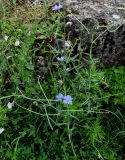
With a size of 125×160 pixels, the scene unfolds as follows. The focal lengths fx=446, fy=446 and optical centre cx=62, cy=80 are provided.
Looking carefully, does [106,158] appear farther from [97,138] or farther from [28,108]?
[28,108]

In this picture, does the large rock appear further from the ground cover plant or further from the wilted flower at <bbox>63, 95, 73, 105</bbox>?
the wilted flower at <bbox>63, 95, 73, 105</bbox>

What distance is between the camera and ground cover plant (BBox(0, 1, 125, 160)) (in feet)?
10.2

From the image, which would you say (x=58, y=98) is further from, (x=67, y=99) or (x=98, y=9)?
(x=98, y=9)

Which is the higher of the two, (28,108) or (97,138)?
(28,108)

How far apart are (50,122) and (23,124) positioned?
20 centimetres

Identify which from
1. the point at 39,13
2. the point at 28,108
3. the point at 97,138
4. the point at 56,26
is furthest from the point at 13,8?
the point at 97,138

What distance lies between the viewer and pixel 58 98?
300cm

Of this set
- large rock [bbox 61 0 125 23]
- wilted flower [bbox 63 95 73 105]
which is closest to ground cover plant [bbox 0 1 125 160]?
wilted flower [bbox 63 95 73 105]

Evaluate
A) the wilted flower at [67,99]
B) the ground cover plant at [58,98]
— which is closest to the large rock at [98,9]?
the ground cover plant at [58,98]

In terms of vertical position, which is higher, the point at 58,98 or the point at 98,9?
the point at 98,9

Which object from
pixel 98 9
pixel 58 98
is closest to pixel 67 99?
pixel 58 98

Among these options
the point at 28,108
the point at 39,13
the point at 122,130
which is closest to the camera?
the point at 28,108

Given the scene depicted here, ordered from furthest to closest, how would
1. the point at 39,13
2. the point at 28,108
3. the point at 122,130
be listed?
the point at 39,13
the point at 122,130
the point at 28,108

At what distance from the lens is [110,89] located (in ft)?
11.1
